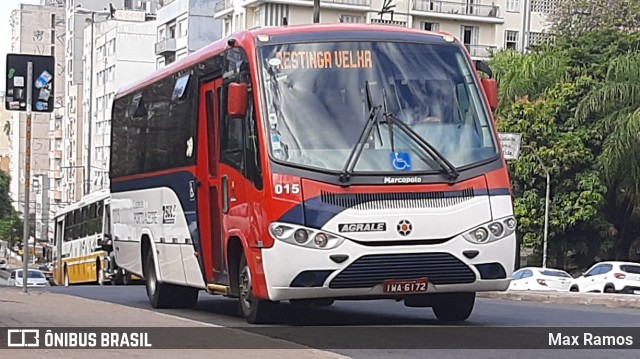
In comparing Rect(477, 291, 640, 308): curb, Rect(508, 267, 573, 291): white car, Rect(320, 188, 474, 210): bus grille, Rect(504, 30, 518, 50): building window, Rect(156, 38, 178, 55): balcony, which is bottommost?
Rect(508, 267, 573, 291): white car

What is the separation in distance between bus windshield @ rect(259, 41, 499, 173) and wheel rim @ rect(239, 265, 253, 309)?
1520mm

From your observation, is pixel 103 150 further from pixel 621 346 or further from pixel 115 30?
pixel 621 346

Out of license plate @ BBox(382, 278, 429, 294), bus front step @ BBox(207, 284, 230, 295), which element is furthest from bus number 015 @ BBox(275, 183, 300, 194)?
bus front step @ BBox(207, 284, 230, 295)

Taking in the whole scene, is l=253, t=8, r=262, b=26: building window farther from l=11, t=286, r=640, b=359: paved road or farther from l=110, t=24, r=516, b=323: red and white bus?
l=110, t=24, r=516, b=323: red and white bus

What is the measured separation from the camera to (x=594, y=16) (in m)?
59.2

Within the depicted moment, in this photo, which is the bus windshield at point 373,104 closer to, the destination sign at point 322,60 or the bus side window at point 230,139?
the destination sign at point 322,60

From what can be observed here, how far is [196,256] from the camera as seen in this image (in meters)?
15.4

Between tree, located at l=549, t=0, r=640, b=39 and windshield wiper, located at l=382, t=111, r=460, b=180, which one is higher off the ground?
tree, located at l=549, t=0, r=640, b=39

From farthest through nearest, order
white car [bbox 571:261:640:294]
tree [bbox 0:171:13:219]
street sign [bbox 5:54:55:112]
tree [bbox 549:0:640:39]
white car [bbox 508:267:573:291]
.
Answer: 1. tree [bbox 0:171:13:219]
2. tree [bbox 549:0:640:39]
3. white car [bbox 508:267:573:291]
4. white car [bbox 571:261:640:294]
5. street sign [bbox 5:54:55:112]

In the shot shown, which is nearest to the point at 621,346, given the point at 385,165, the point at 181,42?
the point at 385,165

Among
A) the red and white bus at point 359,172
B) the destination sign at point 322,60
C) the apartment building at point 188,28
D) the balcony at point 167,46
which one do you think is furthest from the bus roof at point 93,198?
the balcony at point 167,46

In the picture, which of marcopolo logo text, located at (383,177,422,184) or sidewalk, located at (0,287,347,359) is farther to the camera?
marcopolo logo text, located at (383,177,422,184)

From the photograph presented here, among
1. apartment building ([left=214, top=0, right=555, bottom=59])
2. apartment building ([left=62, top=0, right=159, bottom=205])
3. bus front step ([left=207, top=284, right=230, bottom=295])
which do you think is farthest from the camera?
apartment building ([left=62, top=0, right=159, bottom=205])

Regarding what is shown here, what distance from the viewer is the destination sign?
41.6 ft
